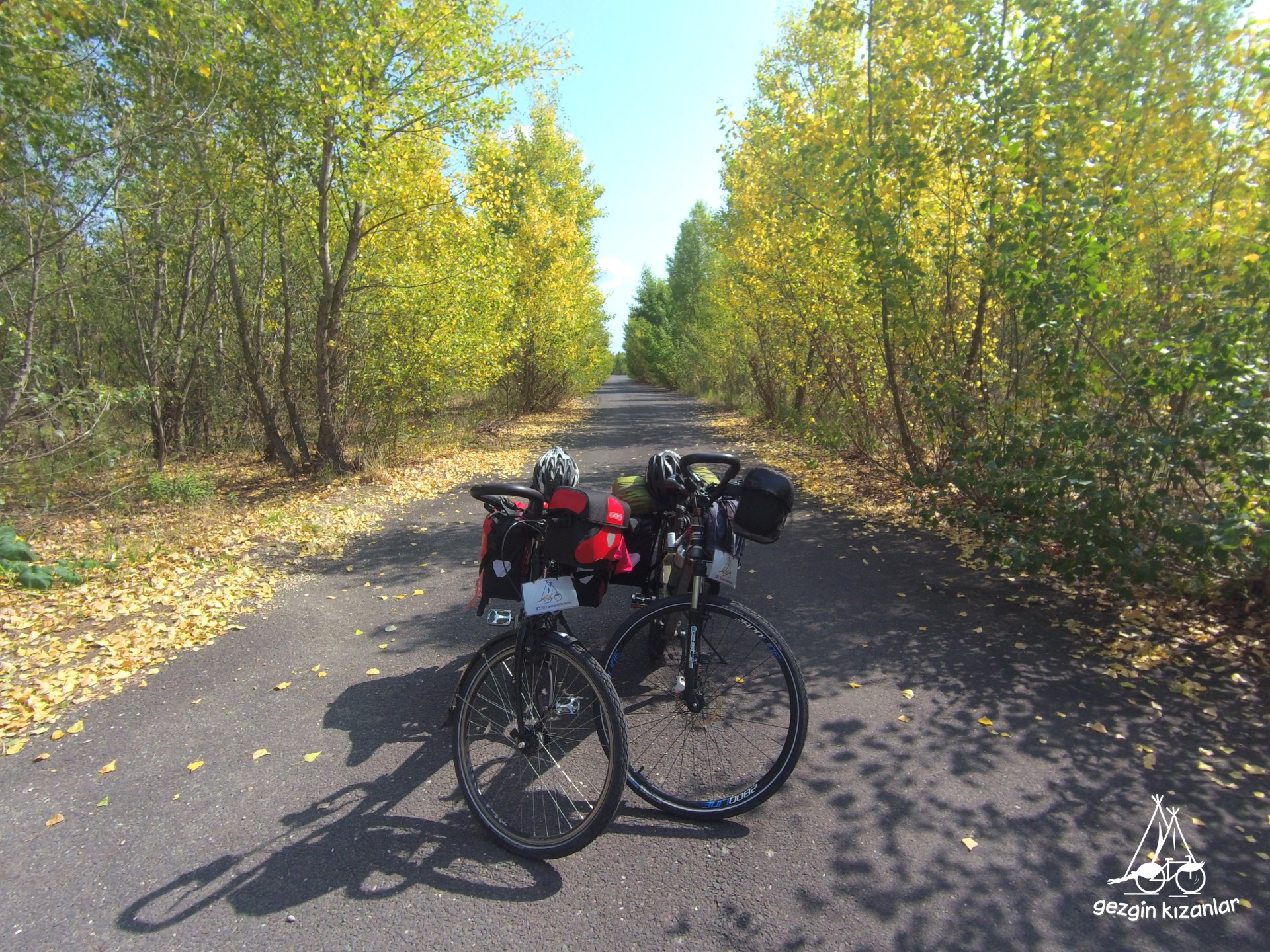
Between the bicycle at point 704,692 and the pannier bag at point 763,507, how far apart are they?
0.12 metres

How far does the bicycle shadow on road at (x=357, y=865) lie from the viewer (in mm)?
2262

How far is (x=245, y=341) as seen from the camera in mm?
10656

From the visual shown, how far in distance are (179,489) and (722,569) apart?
31.5ft

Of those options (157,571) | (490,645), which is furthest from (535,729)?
(157,571)

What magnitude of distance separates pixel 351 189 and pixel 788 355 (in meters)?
8.81

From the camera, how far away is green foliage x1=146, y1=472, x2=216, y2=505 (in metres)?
9.20

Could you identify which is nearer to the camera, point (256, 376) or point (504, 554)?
point (504, 554)

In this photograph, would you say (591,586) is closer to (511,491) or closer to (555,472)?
(555,472)

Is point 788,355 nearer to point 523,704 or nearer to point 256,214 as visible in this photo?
point 256,214

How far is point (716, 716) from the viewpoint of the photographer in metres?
3.01

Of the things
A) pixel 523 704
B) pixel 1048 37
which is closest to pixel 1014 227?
pixel 1048 37

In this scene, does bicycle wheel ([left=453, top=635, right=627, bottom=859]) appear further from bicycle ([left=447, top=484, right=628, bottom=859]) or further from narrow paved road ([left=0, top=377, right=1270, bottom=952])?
narrow paved road ([left=0, top=377, right=1270, bottom=952])

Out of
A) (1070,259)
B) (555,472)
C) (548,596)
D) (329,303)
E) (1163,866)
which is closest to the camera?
(1163,866)

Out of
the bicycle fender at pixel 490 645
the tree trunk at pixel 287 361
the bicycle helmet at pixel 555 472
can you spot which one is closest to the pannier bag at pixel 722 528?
the bicycle fender at pixel 490 645
